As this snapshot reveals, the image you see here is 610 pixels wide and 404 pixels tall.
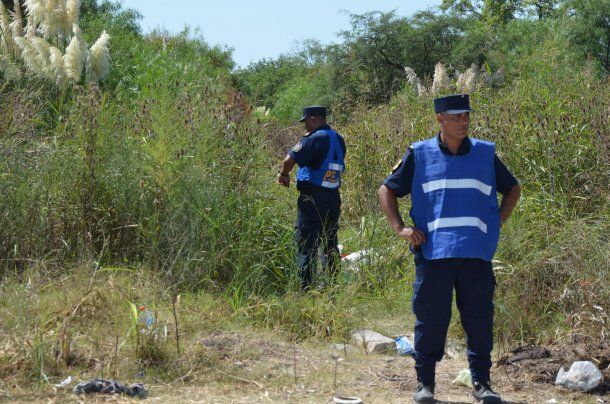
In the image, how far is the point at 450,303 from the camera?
5180mm

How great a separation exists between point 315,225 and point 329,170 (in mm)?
519

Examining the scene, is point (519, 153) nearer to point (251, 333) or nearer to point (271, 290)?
point (271, 290)

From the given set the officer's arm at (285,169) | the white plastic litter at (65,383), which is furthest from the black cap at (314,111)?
the white plastic litter at (65,383)

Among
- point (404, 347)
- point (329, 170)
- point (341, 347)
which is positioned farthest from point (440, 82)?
point (341, 347)

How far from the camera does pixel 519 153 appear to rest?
8602mm

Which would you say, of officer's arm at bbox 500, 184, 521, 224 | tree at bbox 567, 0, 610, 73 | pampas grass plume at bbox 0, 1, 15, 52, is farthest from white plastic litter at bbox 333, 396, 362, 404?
tree at bbox 567, 0, 610, 73

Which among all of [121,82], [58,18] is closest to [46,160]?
[58,18]

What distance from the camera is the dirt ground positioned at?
531 centimetres

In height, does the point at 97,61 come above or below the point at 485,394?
above

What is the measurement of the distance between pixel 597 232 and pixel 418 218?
2904 millimetres

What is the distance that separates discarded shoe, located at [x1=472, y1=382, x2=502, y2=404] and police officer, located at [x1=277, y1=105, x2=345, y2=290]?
2.85 m

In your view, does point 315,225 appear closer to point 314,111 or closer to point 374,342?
point 314,111

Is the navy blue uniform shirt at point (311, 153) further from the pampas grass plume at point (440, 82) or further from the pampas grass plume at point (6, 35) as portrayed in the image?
the pampas grass plume at point (6, 35)

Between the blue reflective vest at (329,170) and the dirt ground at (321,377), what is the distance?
203 centimetres
